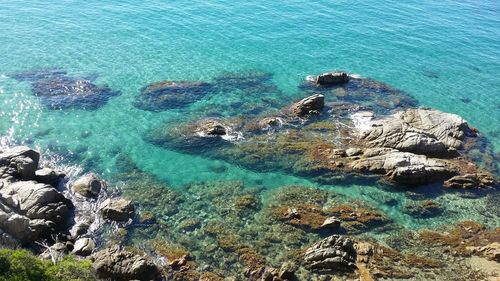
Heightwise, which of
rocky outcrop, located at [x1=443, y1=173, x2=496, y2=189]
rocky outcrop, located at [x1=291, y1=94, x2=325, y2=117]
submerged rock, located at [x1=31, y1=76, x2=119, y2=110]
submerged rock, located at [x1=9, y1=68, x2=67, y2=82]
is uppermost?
rocky outcrop, located at [x1=291, y1=94, x2=325, y2=117]

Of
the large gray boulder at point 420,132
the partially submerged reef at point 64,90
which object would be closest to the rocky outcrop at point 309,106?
the large gray boulder at point 420,132

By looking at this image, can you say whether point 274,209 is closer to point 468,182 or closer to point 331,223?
point 331,223

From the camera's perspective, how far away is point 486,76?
209ft

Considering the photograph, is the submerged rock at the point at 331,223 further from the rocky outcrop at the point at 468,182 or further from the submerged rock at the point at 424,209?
the rocky outcrop at the point at 468,182

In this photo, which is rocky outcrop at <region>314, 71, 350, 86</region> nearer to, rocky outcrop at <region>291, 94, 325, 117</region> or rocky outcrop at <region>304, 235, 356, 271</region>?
rocky outcrop at <region>291, 94, 325, 117</region>

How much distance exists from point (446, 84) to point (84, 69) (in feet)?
Answer: 170

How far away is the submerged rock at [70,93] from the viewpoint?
50094 millimetres

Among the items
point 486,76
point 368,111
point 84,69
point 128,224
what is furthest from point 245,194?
point 486,76

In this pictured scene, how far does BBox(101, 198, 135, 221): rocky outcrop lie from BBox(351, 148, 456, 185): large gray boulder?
850 inches

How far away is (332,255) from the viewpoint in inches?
1238

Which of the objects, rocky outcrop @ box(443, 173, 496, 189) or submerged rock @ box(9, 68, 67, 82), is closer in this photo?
rocky outcrop @ box(443, 173, 496, 189)

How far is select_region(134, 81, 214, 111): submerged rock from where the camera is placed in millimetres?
51312

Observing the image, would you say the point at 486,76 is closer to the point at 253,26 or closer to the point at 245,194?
the point at 253,26

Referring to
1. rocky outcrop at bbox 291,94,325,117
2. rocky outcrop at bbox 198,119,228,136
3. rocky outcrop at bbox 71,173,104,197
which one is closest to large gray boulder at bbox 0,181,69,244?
rocky outcrop at bbox 71,173,104,197
